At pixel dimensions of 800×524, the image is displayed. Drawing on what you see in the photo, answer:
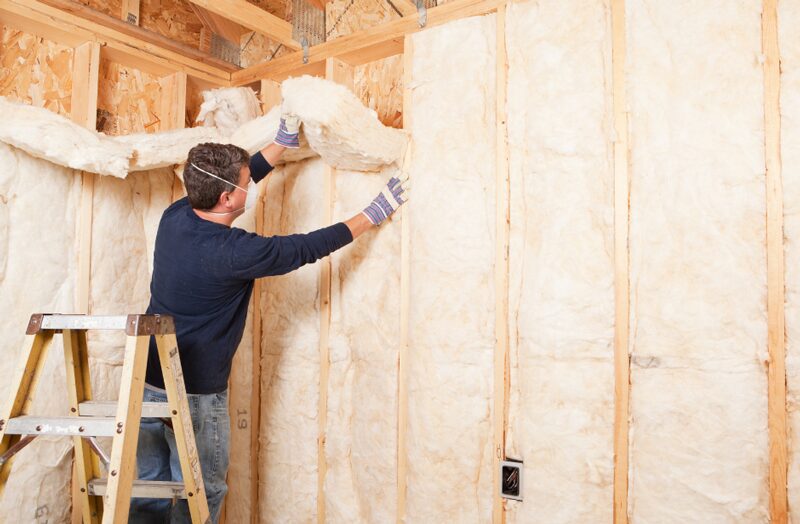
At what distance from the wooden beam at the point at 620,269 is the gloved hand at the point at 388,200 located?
0.84m

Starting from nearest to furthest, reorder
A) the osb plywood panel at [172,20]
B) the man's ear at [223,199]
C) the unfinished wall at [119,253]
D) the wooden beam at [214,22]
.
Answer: the man's ear at [223,199] < the unfinished wall at [119,253] < the osb plywood panel at [172,20] < the wooden beam at [214,22]

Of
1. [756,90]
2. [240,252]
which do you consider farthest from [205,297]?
[756,90]

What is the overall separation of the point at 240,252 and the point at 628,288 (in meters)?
1.36

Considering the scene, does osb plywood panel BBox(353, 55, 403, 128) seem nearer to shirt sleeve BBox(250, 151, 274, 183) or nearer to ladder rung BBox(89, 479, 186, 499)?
shirt sleeve BBox(250, 151, 274, 183)

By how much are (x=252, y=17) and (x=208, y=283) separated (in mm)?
1291

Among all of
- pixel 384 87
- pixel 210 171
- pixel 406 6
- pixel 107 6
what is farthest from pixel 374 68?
pixel 107 6

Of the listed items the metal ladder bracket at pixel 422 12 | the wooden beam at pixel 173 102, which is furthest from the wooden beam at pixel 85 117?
the metal ladder bracket at pixel 422 12

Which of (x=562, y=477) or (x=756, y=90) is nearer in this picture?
(x=756, y=90)

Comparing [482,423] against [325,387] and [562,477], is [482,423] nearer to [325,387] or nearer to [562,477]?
[562,477]

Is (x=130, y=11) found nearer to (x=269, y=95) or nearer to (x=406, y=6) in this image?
(x=269, y=95)

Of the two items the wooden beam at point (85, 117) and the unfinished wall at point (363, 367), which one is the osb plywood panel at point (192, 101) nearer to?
the wooden beam at point (85, 117)

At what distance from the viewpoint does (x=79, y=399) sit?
179 centimetres

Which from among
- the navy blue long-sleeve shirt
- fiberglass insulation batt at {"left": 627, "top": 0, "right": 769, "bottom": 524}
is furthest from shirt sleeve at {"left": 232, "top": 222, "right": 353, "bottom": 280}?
fiberglass insulation batt at {"left": 627, "top": 0, "right": 769, "bottom": 524}

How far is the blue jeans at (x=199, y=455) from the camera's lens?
2.08m
